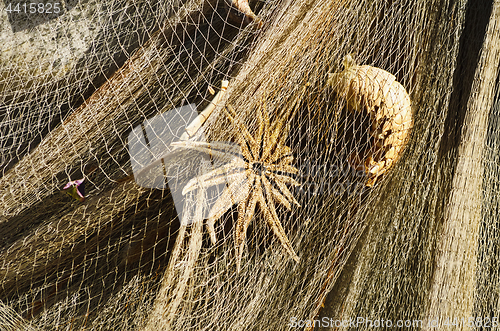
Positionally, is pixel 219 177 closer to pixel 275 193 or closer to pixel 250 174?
pixel 250 174

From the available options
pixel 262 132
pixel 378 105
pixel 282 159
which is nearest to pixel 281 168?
pixel 282 159

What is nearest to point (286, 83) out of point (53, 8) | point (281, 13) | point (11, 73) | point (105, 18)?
point (281, 13)

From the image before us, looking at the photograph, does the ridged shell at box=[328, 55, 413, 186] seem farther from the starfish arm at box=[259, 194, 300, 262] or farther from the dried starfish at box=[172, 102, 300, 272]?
the starfish arm at box=[259, 194, 300, 262]

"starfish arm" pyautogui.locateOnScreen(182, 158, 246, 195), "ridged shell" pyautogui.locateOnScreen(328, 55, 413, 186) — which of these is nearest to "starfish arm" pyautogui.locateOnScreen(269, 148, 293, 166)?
"starfish arm" pyautogui.locateOnScreen(182, 158, 246, 195)

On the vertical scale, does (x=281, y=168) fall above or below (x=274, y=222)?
above

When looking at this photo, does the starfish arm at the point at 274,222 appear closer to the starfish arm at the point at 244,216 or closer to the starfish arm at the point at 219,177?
the starfish arm at the point at 244,216

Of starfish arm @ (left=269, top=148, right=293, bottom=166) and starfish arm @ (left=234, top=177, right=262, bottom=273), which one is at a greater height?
starfish arm @ (left=269, top=148, right=293, bottom=166)
